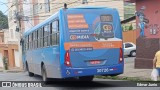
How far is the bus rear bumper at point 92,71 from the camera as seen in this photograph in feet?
40.8

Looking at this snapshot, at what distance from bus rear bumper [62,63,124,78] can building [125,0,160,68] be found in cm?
692

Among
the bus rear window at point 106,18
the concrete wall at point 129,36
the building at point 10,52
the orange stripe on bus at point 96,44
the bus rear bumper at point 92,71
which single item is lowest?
the building at point 10,52

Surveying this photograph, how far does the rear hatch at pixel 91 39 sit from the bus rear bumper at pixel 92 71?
0.41ft

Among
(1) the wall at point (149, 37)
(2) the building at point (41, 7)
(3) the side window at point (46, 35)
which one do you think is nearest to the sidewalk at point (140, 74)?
(1) the wall at point (149, 37)

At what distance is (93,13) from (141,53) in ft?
26.8

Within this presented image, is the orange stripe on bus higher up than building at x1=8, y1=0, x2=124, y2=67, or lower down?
lower down

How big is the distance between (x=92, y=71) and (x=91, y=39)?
1125 mm

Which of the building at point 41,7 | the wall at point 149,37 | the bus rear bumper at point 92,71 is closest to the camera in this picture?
the bus rear bumper at point 92,71

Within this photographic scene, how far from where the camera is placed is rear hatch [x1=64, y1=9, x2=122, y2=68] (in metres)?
12.6

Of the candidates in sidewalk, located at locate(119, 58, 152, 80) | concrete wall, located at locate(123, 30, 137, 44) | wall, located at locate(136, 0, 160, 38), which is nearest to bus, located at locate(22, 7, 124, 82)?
sidewalk, located at locate(119, 58, 152, 80)

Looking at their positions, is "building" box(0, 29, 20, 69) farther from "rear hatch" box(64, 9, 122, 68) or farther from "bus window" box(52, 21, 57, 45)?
"rear hatch" box(64, 9, 122, 68)

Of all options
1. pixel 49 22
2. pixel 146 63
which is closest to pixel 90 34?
pixel 49 22

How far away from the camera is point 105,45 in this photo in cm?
1284

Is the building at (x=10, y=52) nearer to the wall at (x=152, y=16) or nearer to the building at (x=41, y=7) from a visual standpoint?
the building at (x=41, y=7)
